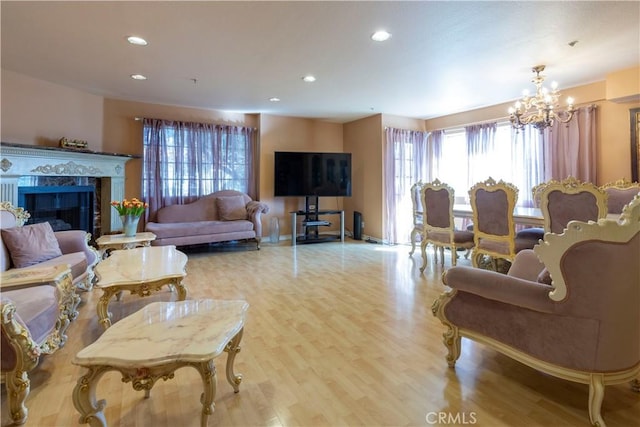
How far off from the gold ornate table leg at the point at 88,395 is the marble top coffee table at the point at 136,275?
1.05 m

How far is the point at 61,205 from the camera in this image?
14.7 feet

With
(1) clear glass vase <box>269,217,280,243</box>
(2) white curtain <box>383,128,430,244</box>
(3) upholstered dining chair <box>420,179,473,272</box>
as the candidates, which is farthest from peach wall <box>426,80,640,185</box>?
(1) clear glass vase <box>269,217,280,243</box>

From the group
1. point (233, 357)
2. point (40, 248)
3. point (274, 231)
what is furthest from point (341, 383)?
point (274, 231)

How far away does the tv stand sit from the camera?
612 centimetres

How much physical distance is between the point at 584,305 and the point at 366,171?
5299 mm

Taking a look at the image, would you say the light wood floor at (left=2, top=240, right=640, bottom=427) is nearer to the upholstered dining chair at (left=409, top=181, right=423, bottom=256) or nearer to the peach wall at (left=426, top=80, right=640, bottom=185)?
the upholstered dining chair at (left=409, top=181, right=423, bottom=256)

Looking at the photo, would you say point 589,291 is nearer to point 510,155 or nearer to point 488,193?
point 488,193

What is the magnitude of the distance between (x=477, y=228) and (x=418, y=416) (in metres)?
2.59

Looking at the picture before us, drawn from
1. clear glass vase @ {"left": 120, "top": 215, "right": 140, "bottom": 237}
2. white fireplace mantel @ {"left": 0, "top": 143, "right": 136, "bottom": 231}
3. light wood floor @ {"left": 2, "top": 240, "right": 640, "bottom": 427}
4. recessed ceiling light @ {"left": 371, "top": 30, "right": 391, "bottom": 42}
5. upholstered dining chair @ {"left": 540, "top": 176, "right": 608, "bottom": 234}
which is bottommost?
light wood floor @ {"left": 2, "top": 240, "right": 640, "bottom": 427}

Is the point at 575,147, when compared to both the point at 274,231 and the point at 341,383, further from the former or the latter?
the point at 274,231

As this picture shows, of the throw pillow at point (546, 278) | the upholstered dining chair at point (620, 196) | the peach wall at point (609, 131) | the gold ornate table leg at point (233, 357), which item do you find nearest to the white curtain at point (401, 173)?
the peach wall at point (609, 131)

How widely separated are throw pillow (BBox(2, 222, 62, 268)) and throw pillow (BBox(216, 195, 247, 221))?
2909 mm

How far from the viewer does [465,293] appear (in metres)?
1.85

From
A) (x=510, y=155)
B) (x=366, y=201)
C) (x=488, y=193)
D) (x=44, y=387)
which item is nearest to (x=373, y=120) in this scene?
(x=366, y=201)
